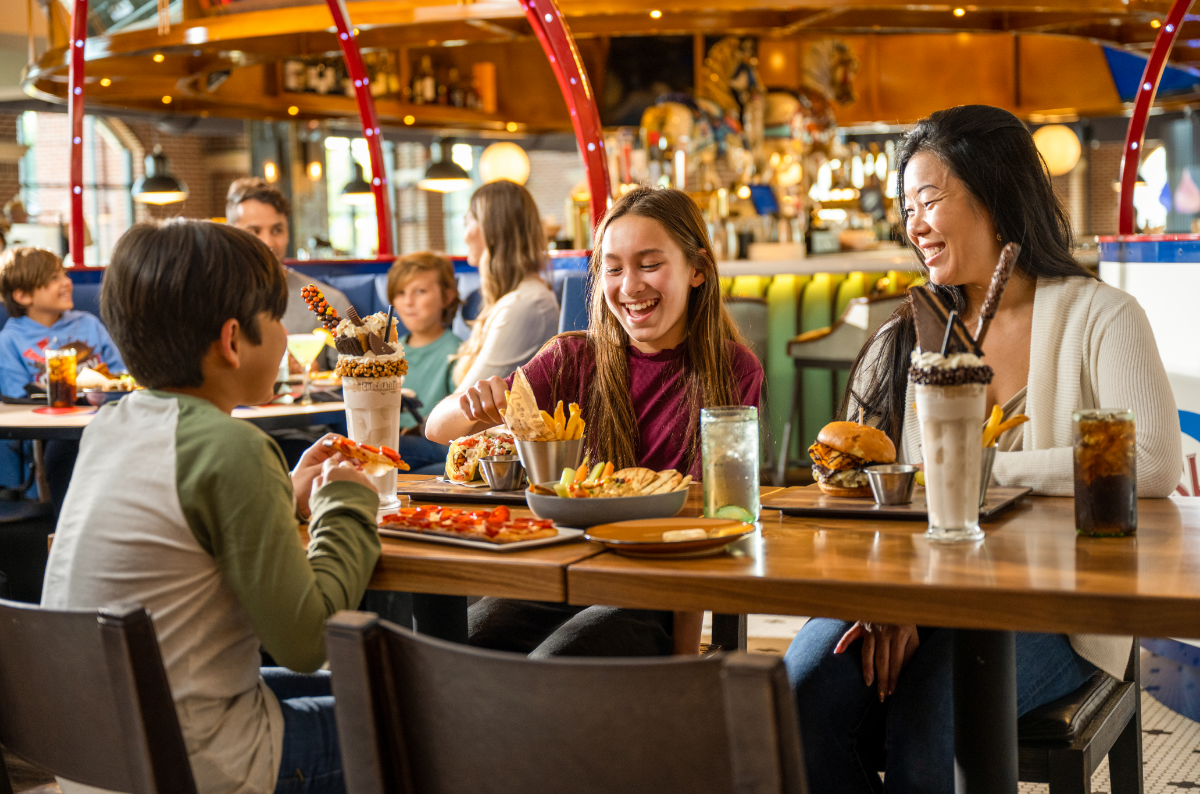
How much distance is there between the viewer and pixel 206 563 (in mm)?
1185

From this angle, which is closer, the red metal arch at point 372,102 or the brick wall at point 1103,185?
the red metal arch at point 372,102

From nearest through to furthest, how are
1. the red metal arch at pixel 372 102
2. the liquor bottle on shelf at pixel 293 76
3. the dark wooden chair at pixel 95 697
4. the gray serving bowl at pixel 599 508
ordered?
the dark wooden chair at pixel 95 697 → the gray serving bowl at pixel 599 508 → the red metal arch at pixel 372 102 → the liquor bottle on shelf at pixel 293 76

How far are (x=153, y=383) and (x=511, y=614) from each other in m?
0.76

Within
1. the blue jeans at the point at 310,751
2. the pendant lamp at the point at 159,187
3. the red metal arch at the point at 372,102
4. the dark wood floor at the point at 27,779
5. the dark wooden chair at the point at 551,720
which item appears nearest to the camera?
the dark wooden chair at the point at 551,720

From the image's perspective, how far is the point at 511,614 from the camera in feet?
6.04

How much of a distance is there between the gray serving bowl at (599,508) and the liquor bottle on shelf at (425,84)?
9.10m

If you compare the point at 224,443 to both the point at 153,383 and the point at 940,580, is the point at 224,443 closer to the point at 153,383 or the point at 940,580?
the point at 153,383

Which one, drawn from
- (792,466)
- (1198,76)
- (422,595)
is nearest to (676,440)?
(422,595)

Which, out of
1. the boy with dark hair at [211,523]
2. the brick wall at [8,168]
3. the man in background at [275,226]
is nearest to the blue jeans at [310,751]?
the boy with dark hair at [211,523]

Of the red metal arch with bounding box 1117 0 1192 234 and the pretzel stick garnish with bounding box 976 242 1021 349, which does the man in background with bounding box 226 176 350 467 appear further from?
the pretzel stick garnish with bounding box 976 242 1021 349

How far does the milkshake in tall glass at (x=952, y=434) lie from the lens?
1.21 m

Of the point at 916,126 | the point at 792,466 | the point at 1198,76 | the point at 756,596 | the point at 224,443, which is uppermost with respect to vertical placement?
the point at 1198,76

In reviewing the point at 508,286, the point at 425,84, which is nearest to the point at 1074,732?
the point at 508,286

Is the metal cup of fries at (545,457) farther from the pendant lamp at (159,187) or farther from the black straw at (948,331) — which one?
the pendant lamp at (159,187)
